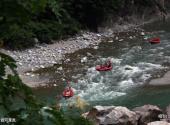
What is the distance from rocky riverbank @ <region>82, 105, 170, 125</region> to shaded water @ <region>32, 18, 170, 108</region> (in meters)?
1.00

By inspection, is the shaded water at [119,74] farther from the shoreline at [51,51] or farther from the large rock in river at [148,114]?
the large rock in river at [148,114]

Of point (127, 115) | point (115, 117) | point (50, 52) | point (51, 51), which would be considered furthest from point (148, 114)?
point (51, 51)

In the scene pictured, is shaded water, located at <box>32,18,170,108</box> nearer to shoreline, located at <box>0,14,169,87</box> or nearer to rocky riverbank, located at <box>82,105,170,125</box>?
shoreline, located at <box>0,14,169,87</box>

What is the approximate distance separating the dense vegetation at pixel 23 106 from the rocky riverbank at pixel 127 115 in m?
8.35

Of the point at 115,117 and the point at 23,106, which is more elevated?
the point at 23,106

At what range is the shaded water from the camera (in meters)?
12.9

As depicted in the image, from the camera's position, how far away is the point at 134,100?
12555 mm

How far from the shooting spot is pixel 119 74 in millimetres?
15398

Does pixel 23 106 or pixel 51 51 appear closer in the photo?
pixel 23 106

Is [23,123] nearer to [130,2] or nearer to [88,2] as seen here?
[88,2]

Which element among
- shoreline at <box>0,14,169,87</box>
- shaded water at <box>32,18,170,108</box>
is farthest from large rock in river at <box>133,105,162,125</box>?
shoreline at <box>0,14,169,87</box>

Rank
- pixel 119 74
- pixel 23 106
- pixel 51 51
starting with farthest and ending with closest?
1. pixel 51 51
2. pixel 119 74
3. pixel 23 106

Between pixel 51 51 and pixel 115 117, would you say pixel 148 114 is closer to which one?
pixel 115 117

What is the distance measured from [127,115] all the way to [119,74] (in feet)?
17.4
